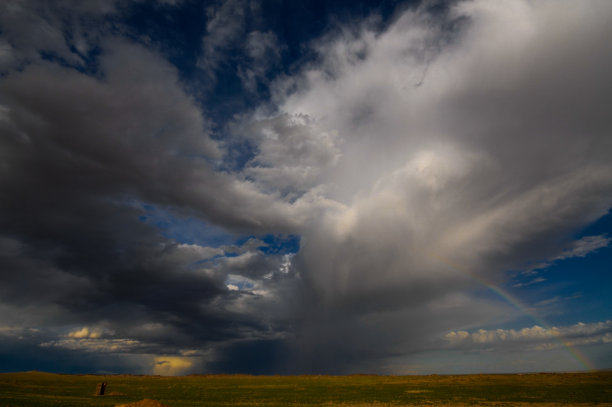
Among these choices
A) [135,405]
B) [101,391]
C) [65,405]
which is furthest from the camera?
[101,391]

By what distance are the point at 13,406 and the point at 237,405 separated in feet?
87.1

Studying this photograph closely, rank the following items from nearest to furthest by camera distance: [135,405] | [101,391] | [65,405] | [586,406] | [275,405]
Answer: [135,405] < [65,405] < [586,406] < [275,405] < [101,391]

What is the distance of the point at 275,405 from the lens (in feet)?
163

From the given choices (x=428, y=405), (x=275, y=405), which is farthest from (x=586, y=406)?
(x=275, y=405)

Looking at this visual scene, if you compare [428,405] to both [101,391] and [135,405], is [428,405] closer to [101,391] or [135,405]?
[135,405]

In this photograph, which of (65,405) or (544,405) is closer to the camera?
(65,405)

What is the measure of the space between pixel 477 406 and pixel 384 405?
1295 cm

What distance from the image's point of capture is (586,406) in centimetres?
4622

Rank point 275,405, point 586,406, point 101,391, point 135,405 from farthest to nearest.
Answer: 1. point 101,391
2. point 275,405
3. point 586,406
4. point 135,405

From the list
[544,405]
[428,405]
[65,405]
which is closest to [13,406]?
[65,405]

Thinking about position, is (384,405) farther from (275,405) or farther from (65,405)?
(65,405)

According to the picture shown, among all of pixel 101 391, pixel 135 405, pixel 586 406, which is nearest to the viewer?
pixel 135 405

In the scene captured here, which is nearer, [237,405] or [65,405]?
[65,405]

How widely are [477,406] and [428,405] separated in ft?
21.7
